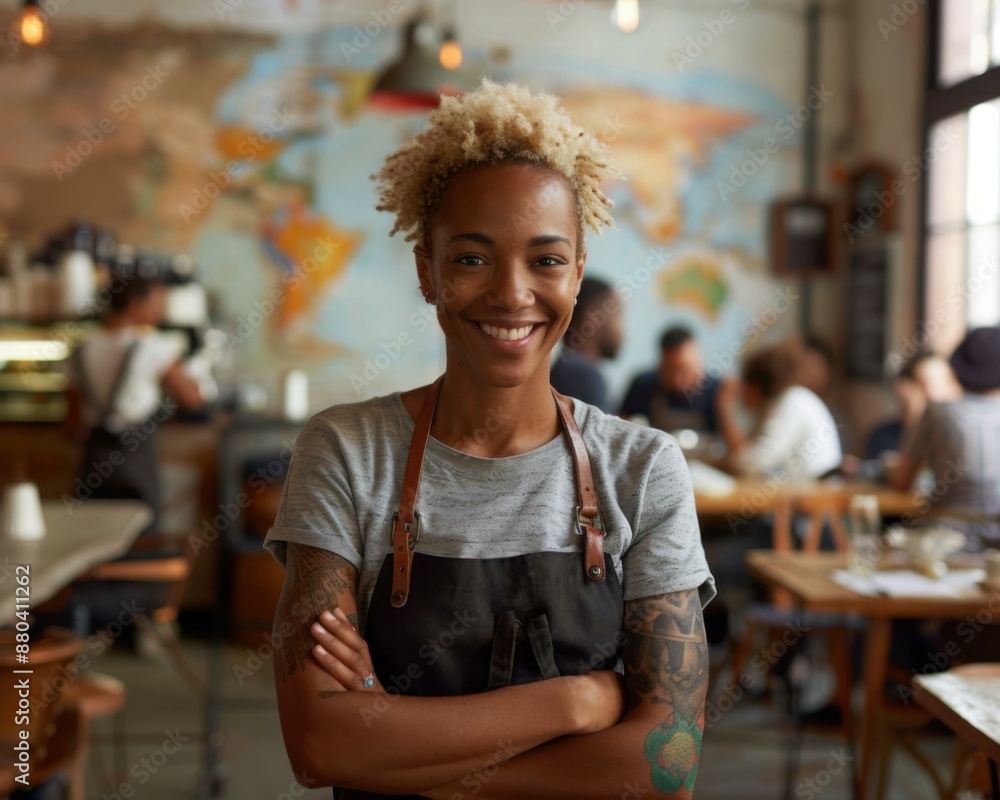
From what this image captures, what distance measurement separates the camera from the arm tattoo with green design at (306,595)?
4.26ft

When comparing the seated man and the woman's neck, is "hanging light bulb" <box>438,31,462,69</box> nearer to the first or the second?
the seated man

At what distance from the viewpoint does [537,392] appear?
1419 mm

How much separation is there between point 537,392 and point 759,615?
104 inches

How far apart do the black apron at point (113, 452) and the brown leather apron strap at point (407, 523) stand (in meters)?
3.45

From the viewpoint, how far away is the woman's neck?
140 centimetres

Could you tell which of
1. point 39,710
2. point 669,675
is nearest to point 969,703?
point 669,675

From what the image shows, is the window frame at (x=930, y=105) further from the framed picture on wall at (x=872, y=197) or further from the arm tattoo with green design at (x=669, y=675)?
the arm tattoo with green design at (x=669, y=675)

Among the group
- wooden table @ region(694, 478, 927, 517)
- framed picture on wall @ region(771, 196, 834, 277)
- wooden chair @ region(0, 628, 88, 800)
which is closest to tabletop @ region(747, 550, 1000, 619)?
wooden table @ region(694, 478, 927, 517)

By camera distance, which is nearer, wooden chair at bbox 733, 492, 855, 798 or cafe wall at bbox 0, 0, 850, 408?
wooden chair at bbox 733, 492, 855, 798

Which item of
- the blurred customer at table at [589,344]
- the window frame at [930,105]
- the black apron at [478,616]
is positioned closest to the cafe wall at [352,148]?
the window frame at [930,105]

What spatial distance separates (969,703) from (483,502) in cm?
103

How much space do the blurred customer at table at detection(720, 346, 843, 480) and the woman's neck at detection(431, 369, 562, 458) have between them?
10.8 feet

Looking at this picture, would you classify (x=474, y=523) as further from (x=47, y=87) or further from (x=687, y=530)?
(x=47, y=87)

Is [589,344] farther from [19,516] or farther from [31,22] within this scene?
[31,22]
